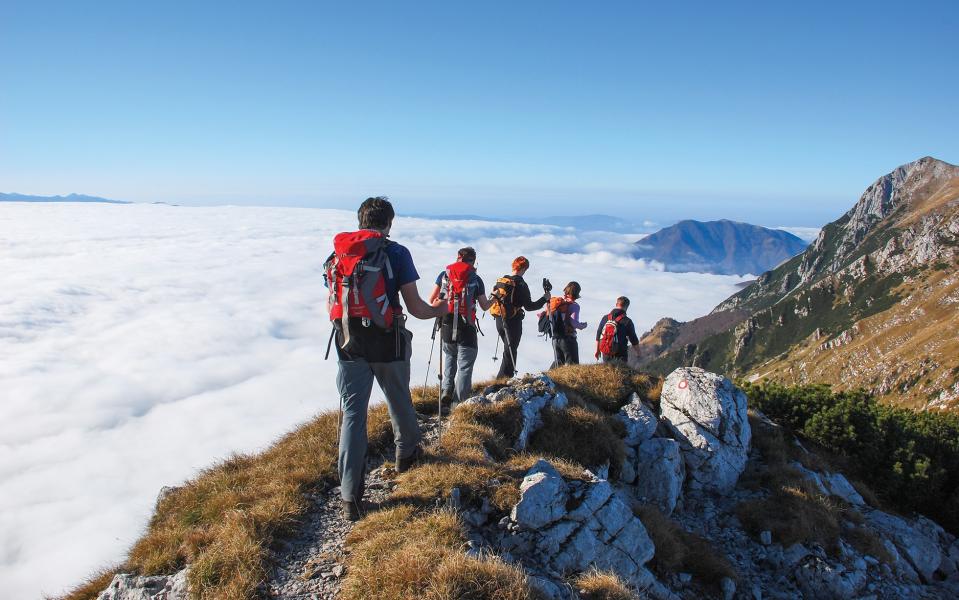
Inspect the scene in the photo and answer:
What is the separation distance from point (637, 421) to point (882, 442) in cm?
732

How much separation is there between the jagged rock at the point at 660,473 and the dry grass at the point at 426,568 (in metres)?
5.00

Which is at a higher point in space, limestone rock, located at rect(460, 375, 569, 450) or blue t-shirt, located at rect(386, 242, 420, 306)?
blue t-shirt, located at rect(386, 242, 420, 306)

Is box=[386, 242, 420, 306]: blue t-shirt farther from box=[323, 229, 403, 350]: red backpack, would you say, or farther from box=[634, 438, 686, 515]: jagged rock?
box=[634, 438, 686, 515]: jagged rock

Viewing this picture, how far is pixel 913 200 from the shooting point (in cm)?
18775

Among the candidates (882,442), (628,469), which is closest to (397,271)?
(628,469)

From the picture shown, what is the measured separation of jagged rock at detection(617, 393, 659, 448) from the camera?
9758mm

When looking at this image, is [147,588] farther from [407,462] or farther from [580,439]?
[580,439]

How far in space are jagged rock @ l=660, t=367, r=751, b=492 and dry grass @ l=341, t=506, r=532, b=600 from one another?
6676 millimetres

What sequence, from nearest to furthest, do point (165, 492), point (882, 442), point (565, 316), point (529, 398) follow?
1. point (165, 492)
2. point (529, 398)
3. point (882, 442)
4. point (565, 316)

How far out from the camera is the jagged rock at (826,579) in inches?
299

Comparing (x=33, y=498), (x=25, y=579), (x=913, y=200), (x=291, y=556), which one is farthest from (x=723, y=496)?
(x=913, y=200)

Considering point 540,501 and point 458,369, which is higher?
point 458,369

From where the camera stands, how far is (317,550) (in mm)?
5648

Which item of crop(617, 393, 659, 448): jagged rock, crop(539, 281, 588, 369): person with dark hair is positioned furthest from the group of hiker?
crop(539, 281, 588, 369): person with dark hair
